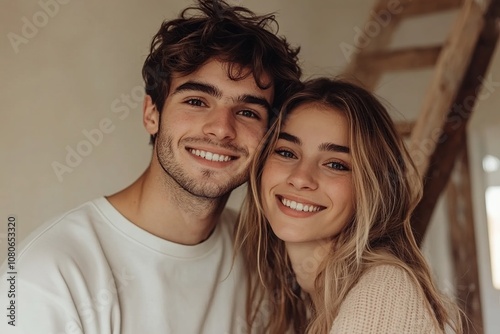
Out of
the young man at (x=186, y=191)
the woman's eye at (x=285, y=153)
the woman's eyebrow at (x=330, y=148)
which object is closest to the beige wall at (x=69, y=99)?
the young man at (x=186, y=191)

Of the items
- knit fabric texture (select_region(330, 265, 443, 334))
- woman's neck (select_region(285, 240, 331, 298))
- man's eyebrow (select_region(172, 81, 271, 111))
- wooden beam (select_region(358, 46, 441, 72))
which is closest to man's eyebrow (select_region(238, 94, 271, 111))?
man's eyebrow (select_region(172, 81, 271, 111))

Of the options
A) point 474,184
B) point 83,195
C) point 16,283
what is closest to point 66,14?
point 83,195

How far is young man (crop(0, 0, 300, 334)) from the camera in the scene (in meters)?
1.48

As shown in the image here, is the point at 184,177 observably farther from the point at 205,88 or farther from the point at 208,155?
the point at 205,88

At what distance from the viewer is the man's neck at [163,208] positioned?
1.59 metres

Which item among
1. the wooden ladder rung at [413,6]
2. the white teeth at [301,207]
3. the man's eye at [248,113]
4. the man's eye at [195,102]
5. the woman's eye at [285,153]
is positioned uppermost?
the wooden ladder rung at [413,6]

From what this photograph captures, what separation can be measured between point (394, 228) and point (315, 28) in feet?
3.97

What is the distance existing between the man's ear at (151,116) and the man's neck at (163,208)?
11cm

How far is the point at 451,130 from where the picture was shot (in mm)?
1992

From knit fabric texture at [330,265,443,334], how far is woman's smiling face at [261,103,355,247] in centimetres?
21

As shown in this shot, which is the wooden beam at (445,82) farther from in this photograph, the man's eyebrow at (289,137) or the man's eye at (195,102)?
the man's eye at (195,102)

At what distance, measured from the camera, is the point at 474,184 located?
9.93ft

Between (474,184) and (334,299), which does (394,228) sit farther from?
(474,184)

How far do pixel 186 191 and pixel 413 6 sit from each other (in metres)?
1.47
